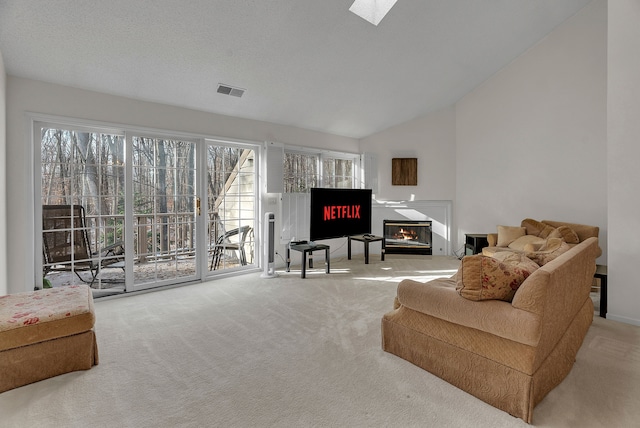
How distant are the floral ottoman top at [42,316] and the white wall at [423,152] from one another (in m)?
5.40

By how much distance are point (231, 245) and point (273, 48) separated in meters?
2.79

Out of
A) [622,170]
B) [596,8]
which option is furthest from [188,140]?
[596,8]

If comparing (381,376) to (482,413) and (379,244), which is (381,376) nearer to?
(482,413)

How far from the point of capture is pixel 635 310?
305cm

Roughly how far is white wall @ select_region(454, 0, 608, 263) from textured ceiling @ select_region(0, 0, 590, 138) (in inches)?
14.4

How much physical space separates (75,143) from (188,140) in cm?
124

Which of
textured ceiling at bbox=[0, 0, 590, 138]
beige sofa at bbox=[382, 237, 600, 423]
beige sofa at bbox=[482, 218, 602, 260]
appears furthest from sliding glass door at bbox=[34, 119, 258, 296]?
beige sofa at bbox=[482, 218, 602, 260]

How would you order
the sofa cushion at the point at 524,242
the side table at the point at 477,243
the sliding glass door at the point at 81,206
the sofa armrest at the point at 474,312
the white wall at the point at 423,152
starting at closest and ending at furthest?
the sofa armrest at the point at 474,312 < the sliding glass door at the point at 81,206 < the sofa cushion at the point at 524,242 < the side table at the point at 477,243 < the white wall at the point at 423,152

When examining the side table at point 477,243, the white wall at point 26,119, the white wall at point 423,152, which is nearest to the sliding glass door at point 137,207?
the white wall at point 26,119

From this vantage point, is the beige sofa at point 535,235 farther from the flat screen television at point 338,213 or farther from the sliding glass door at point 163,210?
the sliding glass door at point 163,210

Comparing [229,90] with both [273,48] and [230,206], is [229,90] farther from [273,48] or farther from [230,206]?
[230,206]

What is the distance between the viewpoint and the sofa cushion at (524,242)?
14.1 ft

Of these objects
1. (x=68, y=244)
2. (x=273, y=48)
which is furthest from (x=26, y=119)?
(x=273, y=48)

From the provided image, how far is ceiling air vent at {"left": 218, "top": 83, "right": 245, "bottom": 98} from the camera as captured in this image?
13.2 ft
